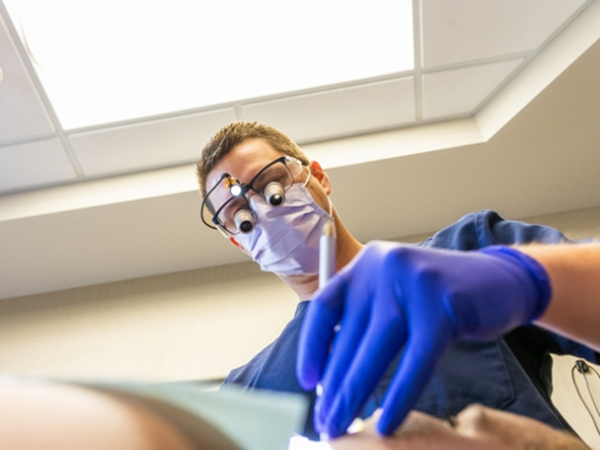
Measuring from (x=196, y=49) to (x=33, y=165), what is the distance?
899 millimetres

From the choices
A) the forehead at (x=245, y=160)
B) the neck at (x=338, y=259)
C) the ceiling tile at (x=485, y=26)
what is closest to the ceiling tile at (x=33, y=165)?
the forehead at (x=245, y=160)

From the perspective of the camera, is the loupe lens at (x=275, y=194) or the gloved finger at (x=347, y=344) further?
the loupe lens at (x=275, y=194)

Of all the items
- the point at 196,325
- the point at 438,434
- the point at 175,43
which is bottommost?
the point at 196,325

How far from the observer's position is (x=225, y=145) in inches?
50.6

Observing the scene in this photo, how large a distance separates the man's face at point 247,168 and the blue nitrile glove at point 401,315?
2.31 ft

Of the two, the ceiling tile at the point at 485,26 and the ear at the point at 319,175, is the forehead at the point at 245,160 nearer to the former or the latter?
the ear at the point at 319,175

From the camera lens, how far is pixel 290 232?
1.15 metres

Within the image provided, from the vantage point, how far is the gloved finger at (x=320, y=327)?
0.53 metres

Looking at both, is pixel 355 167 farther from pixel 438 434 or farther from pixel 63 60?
pixel 438 434

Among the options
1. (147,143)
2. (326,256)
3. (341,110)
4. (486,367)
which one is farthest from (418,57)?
(326,256)

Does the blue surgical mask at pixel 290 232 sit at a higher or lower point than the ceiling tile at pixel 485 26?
lower

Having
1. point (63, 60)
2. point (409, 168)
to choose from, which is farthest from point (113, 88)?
point (409, 168)

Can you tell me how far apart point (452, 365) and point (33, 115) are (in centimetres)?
180

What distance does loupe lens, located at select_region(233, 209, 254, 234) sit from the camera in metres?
1.14
